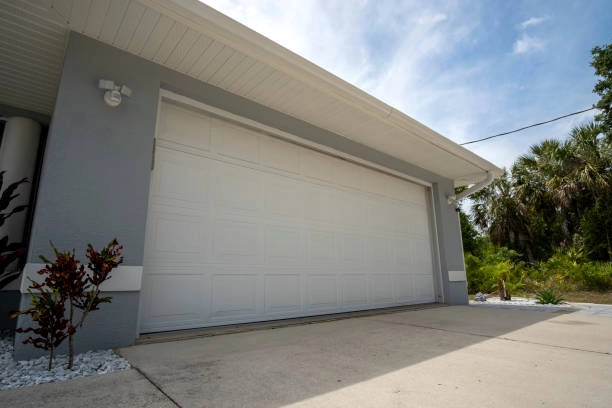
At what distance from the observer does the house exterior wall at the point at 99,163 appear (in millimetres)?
2273

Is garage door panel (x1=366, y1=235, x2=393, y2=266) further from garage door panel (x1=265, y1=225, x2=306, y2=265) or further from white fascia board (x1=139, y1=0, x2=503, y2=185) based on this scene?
white fascia board (x1=139, y1=0, x2=503, y2=185)

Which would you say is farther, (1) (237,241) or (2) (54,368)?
(1) (237,241)

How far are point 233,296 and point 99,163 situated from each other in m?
1.83

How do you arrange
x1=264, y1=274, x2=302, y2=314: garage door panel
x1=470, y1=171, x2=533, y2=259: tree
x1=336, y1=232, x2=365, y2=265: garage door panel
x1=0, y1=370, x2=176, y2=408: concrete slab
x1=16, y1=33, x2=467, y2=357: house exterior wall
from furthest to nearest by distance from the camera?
x1=470, y1=171, x2=533, y2=259: tree → x1=336, y1=232, x2=365, y2=265: garage door panel → x1=264, y1=274, x2=302, y2=314: garage door panel → x1=16, y1=33, x2=467, y2=357: house exterior wall → x1=0, y1=370, x2=176, y2=408: concrete slab

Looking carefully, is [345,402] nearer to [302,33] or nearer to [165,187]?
[165,187]

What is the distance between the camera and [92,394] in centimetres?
145

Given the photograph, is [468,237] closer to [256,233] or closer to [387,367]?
[256,233]

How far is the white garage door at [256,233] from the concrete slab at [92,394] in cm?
122

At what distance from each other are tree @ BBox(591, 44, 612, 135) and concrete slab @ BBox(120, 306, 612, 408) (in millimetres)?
10935

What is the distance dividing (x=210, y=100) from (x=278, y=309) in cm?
256

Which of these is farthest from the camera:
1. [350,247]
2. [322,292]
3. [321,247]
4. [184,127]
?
[350,247]

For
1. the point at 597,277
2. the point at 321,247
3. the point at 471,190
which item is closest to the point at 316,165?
the point at 321,247

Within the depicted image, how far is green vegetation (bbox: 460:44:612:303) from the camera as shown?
8477 millimetres

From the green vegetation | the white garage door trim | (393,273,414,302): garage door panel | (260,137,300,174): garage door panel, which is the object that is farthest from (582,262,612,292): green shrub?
(260,137,300,174): garage door panel
